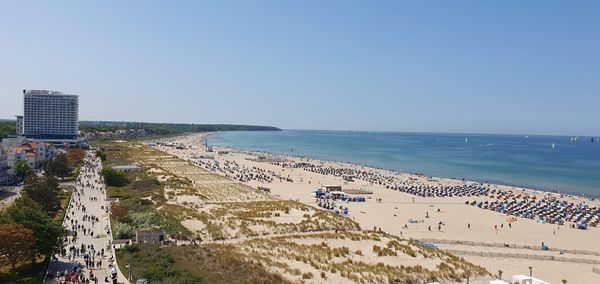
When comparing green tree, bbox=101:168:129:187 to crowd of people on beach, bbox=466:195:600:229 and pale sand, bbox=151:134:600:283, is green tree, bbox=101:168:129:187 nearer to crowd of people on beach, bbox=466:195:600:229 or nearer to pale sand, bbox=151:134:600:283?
pale sand, bbox=151:134:600:283

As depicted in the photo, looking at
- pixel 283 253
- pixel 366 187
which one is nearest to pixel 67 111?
pixel 366 187

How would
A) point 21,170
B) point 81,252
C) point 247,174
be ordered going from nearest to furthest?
point 81,252
point 21,170
point 247,174

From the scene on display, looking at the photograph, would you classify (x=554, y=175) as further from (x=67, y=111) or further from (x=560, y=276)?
(x=67, y=111)

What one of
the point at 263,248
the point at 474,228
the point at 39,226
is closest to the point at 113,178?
the point at 39,226

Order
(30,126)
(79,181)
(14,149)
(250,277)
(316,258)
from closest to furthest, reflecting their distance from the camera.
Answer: (250,277) < (316,258) < (79,181) < (14,149) < (30,126)

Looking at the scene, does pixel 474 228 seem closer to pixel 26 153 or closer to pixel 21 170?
pixel 21 170

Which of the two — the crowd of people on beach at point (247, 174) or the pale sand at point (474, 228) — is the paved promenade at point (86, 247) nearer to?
the pale sand at point (474, 228)
